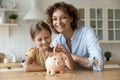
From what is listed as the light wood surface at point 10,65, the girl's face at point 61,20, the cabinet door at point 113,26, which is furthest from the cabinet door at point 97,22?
the girl's face at point 61,20

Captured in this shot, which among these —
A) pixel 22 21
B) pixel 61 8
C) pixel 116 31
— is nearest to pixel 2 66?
pixel 22 21

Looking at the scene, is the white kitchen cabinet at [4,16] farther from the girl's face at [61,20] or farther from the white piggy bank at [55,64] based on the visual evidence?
the white piggy bank at [55,64]

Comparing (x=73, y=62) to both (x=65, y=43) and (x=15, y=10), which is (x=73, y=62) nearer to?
(x=65, y=43)

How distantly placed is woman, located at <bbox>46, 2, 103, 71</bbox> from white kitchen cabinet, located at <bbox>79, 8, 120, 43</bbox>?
2491 mm

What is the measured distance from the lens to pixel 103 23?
14.8 feet

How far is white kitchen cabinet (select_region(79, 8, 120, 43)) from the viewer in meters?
4.46

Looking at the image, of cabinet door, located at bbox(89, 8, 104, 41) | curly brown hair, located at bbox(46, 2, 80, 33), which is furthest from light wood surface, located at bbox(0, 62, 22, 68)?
curly brown hair, located at bbox(46, 2, 80, 33)

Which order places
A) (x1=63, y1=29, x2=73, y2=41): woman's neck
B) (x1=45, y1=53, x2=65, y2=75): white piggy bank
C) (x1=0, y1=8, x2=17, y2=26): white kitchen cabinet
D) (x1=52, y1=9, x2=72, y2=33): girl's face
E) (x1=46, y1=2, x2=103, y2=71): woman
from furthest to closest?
1. (x1=0, y1=8, x2=17, y2=26): white kitchen cabinet
2. (x1=63, y1=29, x2=73, y2=41): woman's neck
3. (x1=52, y1=9, x2=72, y2=33): girl's face
4. (x1=46, y1=2, x2=103, y2=71): woman
5. (x1=45, y1=53, x2=65, y2=75): white piggy bank

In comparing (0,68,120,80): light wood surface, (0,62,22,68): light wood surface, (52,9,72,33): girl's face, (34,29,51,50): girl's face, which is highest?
(52,9,72,33): girl's face

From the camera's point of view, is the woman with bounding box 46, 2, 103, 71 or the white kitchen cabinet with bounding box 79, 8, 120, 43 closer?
the woman with bounding box 46, 2, 103, 71

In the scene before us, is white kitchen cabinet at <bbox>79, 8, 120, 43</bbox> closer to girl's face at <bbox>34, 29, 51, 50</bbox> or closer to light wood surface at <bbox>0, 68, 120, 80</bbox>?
girl's face at <bbox>34, 29, 51, 50</bbox>

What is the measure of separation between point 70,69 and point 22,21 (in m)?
2.95

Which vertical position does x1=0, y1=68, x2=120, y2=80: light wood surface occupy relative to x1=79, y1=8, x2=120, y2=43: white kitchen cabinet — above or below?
below

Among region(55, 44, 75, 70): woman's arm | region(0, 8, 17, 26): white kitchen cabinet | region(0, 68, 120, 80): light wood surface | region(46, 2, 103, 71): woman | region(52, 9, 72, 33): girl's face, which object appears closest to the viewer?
region(0, 68, 120, 80): light wood surface
